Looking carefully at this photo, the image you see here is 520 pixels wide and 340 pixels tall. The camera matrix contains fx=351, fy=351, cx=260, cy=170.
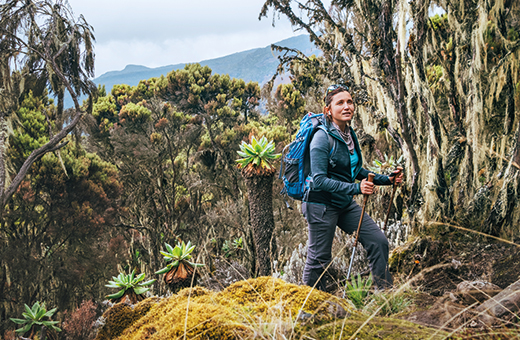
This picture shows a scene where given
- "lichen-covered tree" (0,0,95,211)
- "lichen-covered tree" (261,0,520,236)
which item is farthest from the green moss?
"lichen-covered tree" (0,0,95,211)

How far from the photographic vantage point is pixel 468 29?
371cm

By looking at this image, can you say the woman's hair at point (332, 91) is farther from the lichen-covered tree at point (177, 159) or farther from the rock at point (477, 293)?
the lichen-covered tree at point (177, 159)

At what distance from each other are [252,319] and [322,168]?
3.35ft

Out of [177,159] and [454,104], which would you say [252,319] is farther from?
[177,159]

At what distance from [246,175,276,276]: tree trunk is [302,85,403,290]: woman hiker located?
2399 millimetres

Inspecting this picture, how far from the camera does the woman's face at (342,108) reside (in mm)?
2137

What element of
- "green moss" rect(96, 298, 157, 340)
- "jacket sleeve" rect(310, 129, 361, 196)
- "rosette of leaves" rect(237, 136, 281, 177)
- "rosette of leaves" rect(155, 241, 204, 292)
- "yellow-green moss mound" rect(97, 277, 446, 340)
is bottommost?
"rosette of leaves" rect(155, 241, 204, 292)

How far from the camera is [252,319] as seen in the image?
3.94 feet

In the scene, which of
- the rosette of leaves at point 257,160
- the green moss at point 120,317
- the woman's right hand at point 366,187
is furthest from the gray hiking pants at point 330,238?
the rosette of leaves at point 257,160

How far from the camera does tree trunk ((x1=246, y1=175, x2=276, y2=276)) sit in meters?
4.59

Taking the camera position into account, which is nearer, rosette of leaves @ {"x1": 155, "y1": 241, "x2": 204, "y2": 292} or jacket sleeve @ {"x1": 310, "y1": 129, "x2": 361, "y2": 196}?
jacket sleeve @ {"x1": 310, "y1": 129, "x2": 361, "y2": 196}

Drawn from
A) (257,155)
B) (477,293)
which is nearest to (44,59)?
(257,155)

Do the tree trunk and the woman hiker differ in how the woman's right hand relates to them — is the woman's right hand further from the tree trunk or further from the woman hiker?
the tree trunk

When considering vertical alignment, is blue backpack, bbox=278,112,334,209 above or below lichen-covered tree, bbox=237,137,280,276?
above
